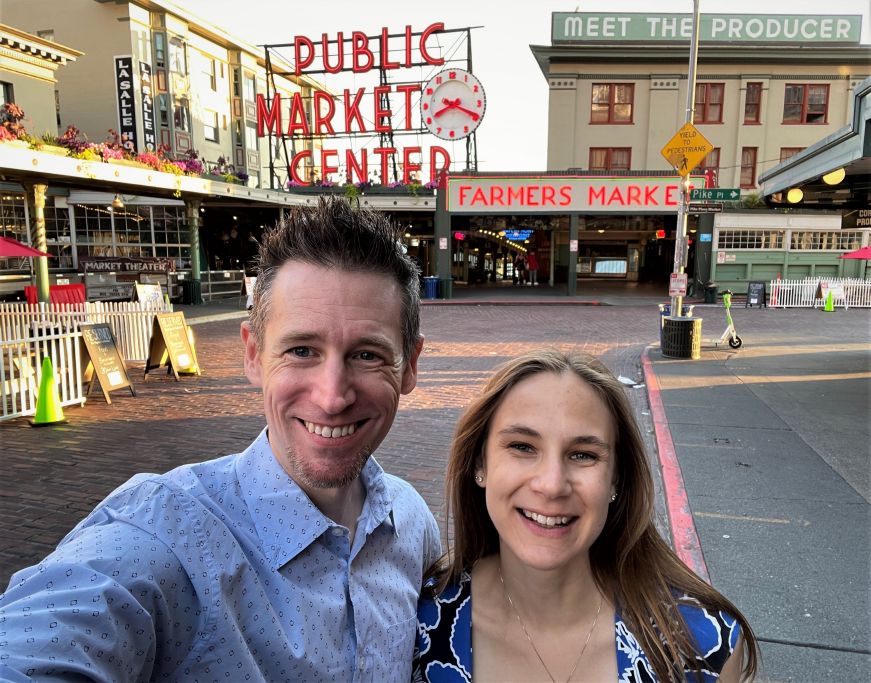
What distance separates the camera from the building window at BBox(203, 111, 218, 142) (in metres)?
29.9

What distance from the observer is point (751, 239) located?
2577 centimetres

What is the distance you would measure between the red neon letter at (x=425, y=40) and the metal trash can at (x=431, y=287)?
9774 millimetres

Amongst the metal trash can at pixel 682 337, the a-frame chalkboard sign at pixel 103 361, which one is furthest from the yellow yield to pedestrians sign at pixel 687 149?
the a-frame chalkboard sign at pixel 103 361

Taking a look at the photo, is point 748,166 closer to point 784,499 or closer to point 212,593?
point 784,499

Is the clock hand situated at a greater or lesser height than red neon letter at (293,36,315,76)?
lesser

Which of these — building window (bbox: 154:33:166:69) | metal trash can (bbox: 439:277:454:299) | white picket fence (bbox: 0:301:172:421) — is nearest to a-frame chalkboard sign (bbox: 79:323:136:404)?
white picket fence (bbox: 0:301:172:421)

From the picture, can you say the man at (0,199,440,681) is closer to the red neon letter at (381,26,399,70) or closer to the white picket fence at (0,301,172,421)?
the white picket fence at (0,301,172,421)

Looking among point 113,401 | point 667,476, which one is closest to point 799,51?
point 667,476

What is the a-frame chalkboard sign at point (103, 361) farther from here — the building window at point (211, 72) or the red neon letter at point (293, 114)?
the building window at point (211, 72)

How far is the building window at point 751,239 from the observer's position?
84.4ft

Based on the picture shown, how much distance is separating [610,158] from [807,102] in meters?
10.0

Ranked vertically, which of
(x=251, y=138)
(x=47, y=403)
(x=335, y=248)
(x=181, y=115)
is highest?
(x=251, y=138)

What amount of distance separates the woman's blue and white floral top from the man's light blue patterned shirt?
153mm

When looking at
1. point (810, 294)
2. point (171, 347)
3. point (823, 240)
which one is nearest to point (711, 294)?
point (810, 294)
